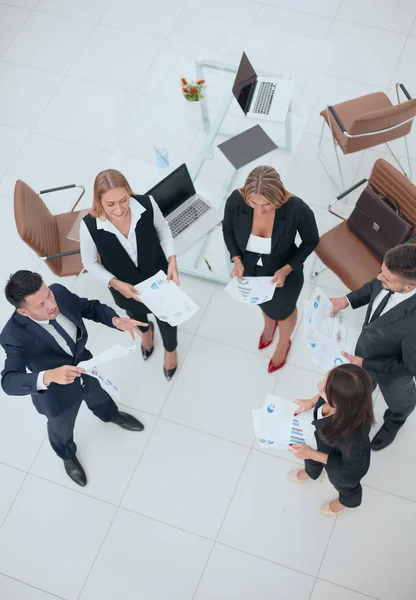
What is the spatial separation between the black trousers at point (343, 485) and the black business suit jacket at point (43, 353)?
1.39 m

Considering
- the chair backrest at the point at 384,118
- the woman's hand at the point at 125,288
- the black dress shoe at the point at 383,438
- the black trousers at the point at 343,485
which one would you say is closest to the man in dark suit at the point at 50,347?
the woman's hand at the point at 125,288

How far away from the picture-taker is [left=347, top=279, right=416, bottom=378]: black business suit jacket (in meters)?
2.88

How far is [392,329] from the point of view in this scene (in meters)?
2.93

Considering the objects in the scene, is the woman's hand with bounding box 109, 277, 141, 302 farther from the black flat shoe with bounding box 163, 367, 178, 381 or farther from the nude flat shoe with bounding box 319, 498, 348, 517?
the nude flat shoe with bounding box 319, 498, 348, 517

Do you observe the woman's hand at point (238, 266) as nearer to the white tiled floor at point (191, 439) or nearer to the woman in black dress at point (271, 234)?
the woman in black dress at point (271, 234)

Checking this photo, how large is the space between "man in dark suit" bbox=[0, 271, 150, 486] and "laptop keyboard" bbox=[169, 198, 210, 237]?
0.91 m

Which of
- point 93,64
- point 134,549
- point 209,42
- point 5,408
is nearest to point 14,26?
point 93,64

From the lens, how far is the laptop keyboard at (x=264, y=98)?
438 centimetres

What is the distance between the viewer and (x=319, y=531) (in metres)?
3.54

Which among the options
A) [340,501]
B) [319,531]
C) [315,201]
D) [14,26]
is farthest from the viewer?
[14,26]

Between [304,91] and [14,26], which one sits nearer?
[304,91]

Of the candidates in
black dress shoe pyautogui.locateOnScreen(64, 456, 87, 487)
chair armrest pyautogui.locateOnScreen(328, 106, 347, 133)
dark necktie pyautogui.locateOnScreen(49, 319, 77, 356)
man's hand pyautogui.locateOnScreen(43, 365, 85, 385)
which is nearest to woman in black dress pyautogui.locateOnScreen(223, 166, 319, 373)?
dark necktie pyautogui.locateOnScreen(49, 319, 77, 356)

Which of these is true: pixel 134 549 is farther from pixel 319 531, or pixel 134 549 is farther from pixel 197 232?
pixel 197 232

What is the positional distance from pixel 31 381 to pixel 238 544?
1667 millimetres
